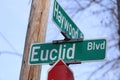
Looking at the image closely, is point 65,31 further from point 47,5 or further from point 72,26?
point 47,5

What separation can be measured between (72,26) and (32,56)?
0.66 m

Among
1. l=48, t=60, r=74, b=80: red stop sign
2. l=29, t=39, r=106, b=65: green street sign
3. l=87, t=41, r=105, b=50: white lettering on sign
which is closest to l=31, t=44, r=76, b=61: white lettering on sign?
l=29, t=39, r=106, b=65: green street sign

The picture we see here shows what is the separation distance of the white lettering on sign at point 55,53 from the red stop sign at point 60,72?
14.4 inches

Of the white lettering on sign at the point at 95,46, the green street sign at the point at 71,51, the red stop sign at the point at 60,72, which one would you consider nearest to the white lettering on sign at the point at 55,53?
the green street sign at the point at 71,51

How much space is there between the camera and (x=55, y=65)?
490 centimetres

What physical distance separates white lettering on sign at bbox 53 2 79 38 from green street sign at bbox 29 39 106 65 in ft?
0.77

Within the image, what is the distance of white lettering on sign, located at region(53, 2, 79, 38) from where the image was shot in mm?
5453

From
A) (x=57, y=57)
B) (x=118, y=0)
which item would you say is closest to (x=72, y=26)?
(x=57, y=57)

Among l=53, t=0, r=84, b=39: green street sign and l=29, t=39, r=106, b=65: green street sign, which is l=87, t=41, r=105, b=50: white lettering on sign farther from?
l=53, t=0, r=84, b=39: green street sign

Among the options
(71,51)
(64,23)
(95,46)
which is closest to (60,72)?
(71,51)

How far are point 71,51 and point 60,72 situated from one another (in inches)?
22.0

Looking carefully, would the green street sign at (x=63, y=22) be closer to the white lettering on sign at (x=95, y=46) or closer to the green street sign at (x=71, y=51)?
the green street sign at (x=71, y=51)

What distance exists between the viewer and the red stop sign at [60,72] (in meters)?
4.75

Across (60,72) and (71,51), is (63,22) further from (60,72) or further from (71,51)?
(60,72)
